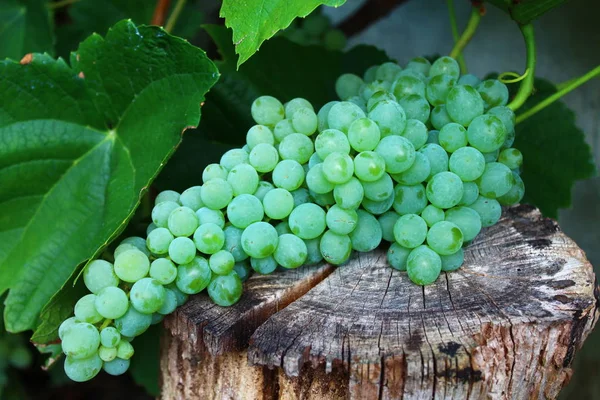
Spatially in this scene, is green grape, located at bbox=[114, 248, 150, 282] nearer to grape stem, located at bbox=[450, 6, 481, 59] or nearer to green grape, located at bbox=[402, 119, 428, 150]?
green grape, located at bbox=[402, 119, 428, 150]

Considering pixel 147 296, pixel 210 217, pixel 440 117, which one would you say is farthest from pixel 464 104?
pixel 147 296

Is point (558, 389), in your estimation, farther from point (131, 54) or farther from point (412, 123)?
point (131, 54)

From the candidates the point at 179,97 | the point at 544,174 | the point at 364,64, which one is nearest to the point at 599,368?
the point at 544,174

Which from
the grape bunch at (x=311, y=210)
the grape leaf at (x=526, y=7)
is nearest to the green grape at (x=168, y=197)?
the grape bunch at (x=311, y=210)

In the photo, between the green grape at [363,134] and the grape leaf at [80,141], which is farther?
the grape leaf at [80,141]

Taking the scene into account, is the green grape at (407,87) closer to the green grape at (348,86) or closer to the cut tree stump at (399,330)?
the green grape at (348,86)

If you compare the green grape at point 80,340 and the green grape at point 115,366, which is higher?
the green grape at point 80,340
